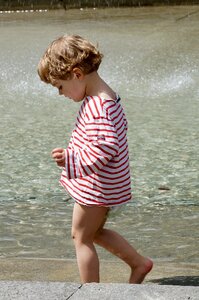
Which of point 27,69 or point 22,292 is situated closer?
point 22,292

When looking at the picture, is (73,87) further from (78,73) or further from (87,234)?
(87,234)

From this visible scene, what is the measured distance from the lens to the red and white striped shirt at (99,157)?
13.1 feet

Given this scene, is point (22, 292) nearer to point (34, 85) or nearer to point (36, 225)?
point (36, 225)

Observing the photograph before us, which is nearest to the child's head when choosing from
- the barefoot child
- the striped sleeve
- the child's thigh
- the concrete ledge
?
the barefoot child

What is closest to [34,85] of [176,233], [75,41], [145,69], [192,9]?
[145,69]

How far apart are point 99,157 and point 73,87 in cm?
37

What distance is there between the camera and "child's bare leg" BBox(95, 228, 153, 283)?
4.25 metres

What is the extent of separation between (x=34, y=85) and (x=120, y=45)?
175 centimetres

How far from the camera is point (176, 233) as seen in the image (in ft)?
17.4

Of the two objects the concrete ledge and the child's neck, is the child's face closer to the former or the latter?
the child's neck

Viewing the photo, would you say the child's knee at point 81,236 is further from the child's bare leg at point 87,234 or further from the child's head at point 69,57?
the child's head at point 69,57

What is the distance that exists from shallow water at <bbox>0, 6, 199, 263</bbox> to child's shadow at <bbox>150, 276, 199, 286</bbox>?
43cm

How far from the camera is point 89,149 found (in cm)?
400

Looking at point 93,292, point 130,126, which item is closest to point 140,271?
point 93,292
